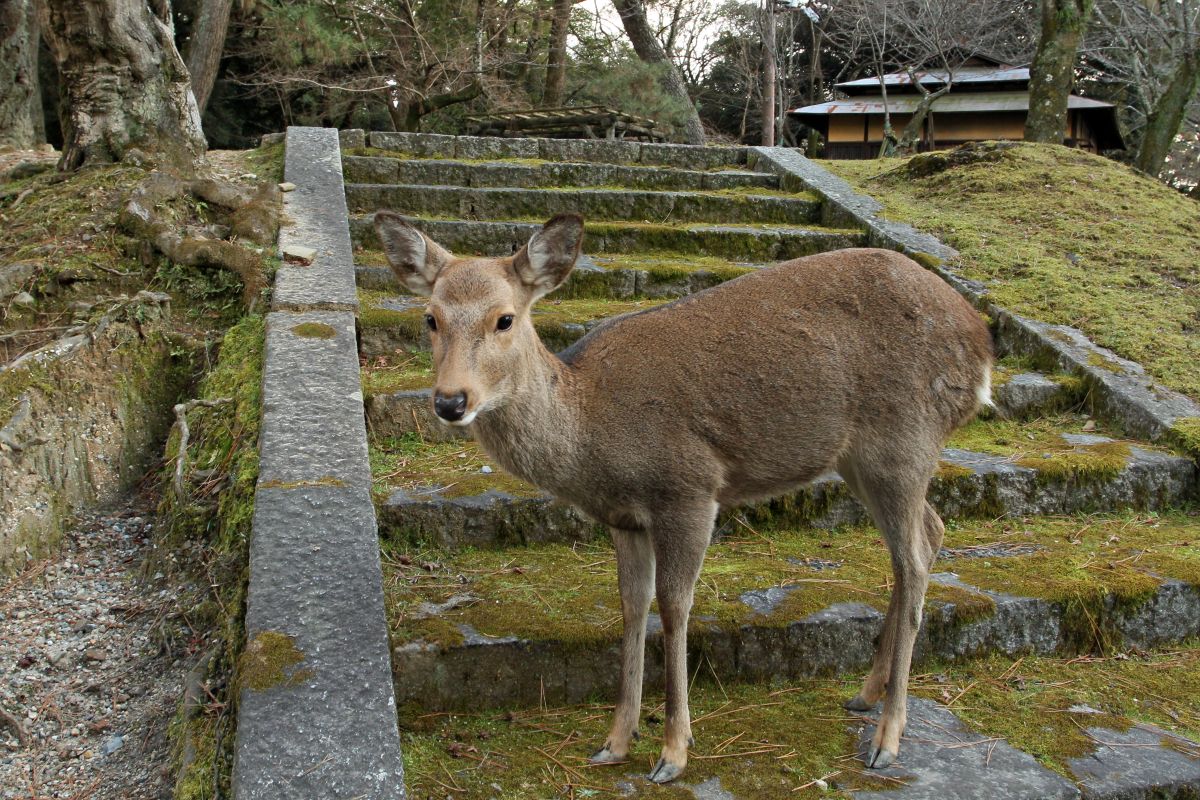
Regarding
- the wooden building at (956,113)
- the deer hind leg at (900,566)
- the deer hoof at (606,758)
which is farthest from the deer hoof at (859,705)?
the wooden building at (956,113)

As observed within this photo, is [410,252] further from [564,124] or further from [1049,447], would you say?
[564,124]

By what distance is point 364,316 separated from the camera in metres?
5.58

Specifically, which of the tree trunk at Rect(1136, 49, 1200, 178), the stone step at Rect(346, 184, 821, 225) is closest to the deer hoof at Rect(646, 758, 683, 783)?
the stone step at Rect(346, 184, 821, 225)

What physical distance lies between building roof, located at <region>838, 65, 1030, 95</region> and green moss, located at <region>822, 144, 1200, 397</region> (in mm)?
18180

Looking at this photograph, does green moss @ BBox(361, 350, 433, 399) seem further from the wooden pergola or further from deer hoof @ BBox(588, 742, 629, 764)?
the wooden pergola

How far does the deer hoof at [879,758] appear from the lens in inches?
128

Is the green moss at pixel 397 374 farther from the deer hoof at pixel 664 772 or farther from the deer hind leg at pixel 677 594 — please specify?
the deer hoof at pixel 664 772

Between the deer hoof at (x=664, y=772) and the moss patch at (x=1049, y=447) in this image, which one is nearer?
the deer hoof at (x=664, y=772)

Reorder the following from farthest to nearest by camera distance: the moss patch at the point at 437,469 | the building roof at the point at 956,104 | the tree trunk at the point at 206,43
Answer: the building roof at the point at 956,104, the tree trunk at the point at 206,43, the moss patch at the point at 437,469

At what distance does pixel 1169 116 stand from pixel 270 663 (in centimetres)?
1629

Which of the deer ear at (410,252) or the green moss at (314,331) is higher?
the deer ear at (410,252)

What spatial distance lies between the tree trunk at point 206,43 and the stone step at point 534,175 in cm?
874

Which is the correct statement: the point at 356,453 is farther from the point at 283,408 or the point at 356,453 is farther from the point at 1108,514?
the point at 1108,514

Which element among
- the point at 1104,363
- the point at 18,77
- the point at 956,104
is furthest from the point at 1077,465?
the point at 956,104
